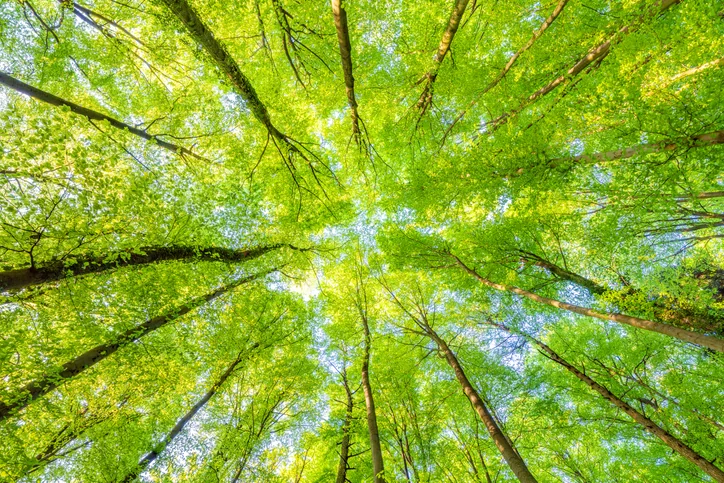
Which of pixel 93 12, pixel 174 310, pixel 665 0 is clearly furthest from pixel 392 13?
pixel 174 310

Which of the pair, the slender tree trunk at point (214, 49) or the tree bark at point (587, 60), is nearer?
the slender tree trunk at point (214, 49)

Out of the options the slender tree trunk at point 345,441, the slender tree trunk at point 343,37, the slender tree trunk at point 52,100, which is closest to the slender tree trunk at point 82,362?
the slender tree trunk at point 52,100

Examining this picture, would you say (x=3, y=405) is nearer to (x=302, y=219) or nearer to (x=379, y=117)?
(x=302, y=219)

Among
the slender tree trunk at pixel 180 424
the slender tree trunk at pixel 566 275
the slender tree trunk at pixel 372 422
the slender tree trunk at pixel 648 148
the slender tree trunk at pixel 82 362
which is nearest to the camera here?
the slender tree trunk at pixel 648 148

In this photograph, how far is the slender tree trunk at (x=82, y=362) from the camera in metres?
3.64

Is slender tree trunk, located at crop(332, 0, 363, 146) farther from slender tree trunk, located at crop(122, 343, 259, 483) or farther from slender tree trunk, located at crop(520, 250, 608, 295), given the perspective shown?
slender tree trunk, located at crop(122, 343, 259, 483)

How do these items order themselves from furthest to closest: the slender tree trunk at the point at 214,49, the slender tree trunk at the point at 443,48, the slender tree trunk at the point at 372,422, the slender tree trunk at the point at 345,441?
1. the slender tree trunk at the point at 345,441
2. the slender tree trunk at the point at 372,422
3. the slender tree trunk at the point at 443,48
4. the slender tree trunk at the point at 214,49

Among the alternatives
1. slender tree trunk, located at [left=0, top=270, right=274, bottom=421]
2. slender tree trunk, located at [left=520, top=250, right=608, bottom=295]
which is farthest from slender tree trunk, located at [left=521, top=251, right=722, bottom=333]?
slender tree trunk, located at [left=0, top=270, right=274, bottom=421]

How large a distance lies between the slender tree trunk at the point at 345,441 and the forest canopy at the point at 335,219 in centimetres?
15

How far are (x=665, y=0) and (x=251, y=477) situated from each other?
1030 cm

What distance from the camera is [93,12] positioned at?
541 cm

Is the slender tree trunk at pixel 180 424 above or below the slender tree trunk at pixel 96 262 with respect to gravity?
below

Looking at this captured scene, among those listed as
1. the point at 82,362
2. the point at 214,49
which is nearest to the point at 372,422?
the point at 82,362

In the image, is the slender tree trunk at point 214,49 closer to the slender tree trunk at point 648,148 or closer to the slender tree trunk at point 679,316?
the slender tree trunk at point 648,148
